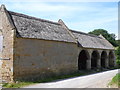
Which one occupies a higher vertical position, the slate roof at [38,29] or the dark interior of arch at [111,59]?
the slate roof at [38,29]

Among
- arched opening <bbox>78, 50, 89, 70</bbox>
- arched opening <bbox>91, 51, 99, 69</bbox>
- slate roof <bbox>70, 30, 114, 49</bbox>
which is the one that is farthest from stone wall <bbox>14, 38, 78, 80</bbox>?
arched opening <bbox>91, 51, 99, 69</bbox>

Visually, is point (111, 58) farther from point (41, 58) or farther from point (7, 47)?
point (7, 47)

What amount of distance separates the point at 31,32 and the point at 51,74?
495 centimetres

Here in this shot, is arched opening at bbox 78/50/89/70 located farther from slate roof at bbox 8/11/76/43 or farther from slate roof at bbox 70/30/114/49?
slate roof at bbox 8/11/76/43

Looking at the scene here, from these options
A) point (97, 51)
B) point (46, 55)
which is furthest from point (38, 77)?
point (97, 51)

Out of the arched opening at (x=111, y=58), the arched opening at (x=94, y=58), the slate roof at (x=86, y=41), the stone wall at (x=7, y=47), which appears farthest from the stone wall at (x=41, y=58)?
the arched opening at (x=111, y=58)

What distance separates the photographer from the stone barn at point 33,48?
1555cm

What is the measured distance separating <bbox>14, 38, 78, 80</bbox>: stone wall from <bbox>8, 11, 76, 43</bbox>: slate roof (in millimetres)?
536

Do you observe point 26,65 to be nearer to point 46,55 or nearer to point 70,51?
point 46,55

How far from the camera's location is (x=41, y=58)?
17703 mm

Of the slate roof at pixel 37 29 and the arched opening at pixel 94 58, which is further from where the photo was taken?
the arched opening at pixel 94 58

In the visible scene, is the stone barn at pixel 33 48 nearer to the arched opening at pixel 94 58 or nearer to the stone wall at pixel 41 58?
the stone wall at pixel 41 58

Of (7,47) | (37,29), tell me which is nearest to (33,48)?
(7,47)

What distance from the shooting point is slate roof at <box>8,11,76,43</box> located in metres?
16.8
